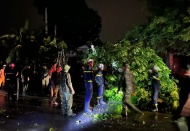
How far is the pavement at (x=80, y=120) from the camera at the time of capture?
9453 millimetres

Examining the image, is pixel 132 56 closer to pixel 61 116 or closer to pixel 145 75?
pixel 145 75

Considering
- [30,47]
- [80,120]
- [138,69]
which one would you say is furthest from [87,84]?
[30,47]

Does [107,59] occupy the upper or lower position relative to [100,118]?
upper

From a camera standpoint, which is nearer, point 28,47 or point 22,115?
point 22,115

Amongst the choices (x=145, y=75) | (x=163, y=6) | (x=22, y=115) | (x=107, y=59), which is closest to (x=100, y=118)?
(x=22, y=115)

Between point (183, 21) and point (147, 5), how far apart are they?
2.31 m

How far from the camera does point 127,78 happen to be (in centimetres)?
1036

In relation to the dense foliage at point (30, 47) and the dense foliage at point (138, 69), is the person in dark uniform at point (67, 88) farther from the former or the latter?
the dense foliage at point (30, 47)

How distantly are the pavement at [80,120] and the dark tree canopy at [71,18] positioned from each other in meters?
24.0

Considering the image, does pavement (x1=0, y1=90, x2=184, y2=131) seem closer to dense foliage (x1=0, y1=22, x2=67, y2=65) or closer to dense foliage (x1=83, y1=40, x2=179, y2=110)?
dense foliage (x1=83, y1=40, x2=179, y2=110)

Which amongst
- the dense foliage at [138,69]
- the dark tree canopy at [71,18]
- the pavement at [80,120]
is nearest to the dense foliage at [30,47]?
the dark tree canopy at [71,18]

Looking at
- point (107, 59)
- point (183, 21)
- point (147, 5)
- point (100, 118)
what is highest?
point (147, 5)

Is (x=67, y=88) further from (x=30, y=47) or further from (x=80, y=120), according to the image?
(x=30, y=47)

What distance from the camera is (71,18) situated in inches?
1451
